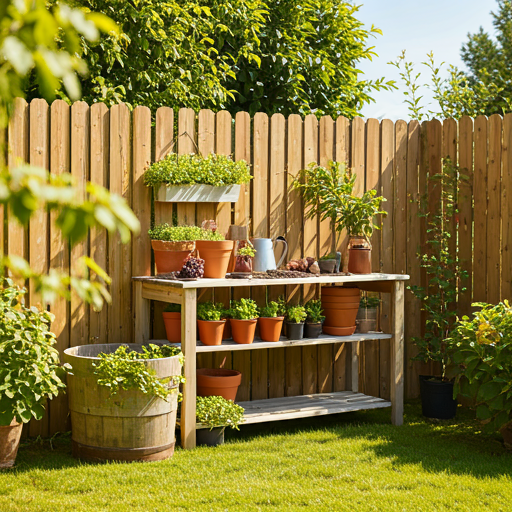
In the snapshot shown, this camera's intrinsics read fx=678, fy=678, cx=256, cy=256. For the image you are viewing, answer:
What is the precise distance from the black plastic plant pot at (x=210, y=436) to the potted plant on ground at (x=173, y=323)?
611 millimetres

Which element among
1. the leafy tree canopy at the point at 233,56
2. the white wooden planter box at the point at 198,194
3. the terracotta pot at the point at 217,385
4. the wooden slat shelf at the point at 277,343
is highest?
the leafy tree canopy at the point at 233,56

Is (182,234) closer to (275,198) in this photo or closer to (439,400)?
(275,198)

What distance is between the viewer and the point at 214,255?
426 cm

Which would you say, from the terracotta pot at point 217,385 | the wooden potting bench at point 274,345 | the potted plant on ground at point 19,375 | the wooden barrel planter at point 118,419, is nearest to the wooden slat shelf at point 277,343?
the wooden potting bench at point 274,345

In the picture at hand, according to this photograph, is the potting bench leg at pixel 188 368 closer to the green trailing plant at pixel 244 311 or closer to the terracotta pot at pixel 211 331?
the terracotta pot at pixel 211 331

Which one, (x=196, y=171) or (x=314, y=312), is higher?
(x=196, y=171)

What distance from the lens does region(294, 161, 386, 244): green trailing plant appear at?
488 centimetres

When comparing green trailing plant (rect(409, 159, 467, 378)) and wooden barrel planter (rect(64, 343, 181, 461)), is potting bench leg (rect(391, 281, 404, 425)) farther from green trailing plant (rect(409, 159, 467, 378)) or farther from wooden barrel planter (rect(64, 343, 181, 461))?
wooden barrel planter (rect(64, 343, 181, 461))

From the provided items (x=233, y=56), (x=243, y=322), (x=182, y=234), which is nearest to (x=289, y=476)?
(x=243, y=322)

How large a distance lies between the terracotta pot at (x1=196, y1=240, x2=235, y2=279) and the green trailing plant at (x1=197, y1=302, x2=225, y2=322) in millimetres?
212

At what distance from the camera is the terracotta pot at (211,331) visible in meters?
4.24

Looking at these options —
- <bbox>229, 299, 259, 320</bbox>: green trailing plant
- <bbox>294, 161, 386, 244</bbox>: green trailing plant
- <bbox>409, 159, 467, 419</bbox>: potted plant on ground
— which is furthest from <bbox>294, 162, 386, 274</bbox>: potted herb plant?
<bbox>229, 299, 259, 320</bbox>: green trailing plant

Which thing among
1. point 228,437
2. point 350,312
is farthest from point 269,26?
point 228,437

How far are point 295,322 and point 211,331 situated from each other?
0.61 metres
